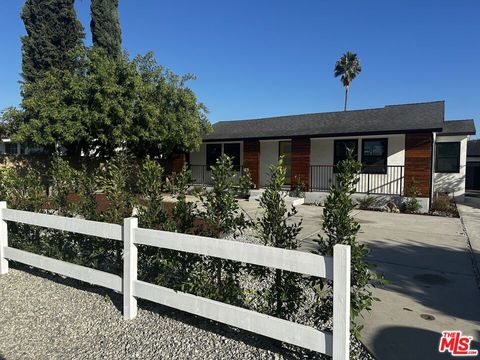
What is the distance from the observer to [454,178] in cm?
1648

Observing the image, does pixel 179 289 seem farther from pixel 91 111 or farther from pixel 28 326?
pixel 91 111

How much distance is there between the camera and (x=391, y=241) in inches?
287

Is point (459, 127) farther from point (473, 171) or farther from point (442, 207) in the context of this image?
point (473, 171)

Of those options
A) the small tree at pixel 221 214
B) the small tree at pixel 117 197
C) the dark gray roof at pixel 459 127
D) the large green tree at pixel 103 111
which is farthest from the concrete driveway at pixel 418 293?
the dark gray roof at pixel 459 127

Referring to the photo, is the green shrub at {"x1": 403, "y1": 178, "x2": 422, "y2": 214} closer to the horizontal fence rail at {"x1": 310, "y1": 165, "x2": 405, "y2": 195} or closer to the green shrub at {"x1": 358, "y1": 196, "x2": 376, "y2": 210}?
the horizontal fence rail at {"x1": 310, "y1": 165, "x2": 405, "y2": 195}

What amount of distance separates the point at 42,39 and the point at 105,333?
20.2 meters

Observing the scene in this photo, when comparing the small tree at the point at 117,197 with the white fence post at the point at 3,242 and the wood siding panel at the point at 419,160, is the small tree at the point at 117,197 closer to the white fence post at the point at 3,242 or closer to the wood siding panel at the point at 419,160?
the white fence post at the point at 3,242

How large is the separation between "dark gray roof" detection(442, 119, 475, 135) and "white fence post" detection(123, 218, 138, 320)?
1692 centimetres

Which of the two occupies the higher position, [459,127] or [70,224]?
[459,127]

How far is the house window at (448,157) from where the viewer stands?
645 inches

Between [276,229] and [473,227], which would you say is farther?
[473,227]

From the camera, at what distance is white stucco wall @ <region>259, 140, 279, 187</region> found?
56.5 ft

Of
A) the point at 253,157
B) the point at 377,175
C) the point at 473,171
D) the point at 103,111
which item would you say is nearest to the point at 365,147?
the point at 377,175

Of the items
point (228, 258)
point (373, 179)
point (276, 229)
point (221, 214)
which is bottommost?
point (228, 258)
